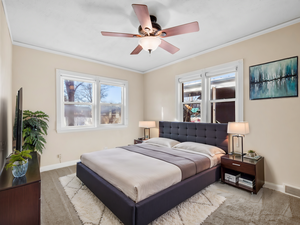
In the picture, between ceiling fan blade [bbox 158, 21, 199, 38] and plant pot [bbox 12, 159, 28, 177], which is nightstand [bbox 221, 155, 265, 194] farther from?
plant pot [bbox 12, 159, 28, 177]

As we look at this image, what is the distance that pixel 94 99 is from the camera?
14.3ft

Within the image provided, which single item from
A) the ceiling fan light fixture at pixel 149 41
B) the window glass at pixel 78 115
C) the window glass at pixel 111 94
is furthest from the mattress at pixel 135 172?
the window glass at pixel 111 94

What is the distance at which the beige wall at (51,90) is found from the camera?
327 cm

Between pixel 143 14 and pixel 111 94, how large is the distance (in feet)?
10.6

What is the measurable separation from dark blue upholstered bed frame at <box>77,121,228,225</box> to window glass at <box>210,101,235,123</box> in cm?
23

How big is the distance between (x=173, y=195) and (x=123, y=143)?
3085 mm

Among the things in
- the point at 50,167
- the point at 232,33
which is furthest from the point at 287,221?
the point at 50,167

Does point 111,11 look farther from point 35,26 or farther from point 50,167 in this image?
point 50,167

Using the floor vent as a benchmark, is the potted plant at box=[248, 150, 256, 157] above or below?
above

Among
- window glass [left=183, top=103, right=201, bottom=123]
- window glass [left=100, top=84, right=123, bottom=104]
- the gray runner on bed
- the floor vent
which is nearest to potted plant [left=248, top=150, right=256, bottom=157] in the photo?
the floor vent

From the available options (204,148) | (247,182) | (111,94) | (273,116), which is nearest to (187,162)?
(204,148)

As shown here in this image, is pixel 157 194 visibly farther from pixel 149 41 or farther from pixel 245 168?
pixel 149 41

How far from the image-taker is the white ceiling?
2082 mm

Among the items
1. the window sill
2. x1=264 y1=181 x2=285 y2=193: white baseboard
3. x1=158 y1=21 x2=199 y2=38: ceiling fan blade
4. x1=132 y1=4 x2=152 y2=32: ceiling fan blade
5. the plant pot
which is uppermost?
x1=132 y1=4 x2=152 y2=32: ceiling fan blade
